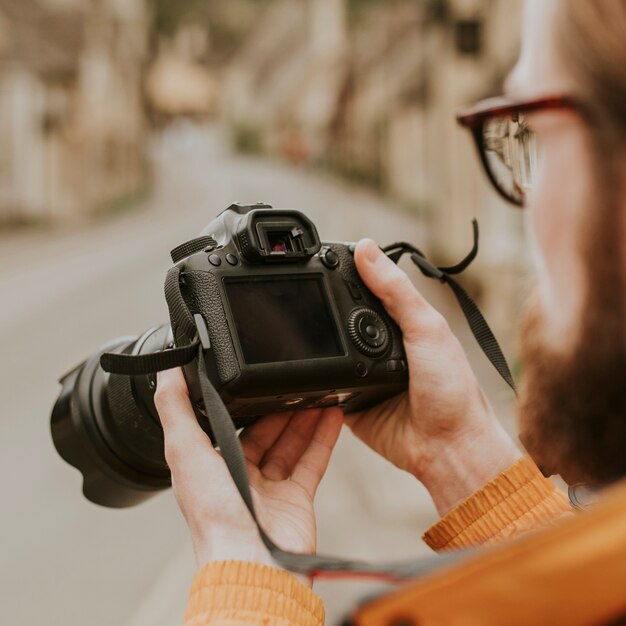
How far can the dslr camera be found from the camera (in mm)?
1181

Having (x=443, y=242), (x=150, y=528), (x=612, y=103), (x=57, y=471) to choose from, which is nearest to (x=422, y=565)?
(x=612, y=103)

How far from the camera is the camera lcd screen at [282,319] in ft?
3.93

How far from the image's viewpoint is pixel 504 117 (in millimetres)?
1035

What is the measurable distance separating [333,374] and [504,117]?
447 millimetres

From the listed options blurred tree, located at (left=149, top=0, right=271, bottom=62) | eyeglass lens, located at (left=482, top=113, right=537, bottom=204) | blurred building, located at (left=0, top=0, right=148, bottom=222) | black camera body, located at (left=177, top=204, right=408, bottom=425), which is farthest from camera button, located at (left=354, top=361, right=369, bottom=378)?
blurred tree, located at (left=149, top=0, right=271, bottom=62)

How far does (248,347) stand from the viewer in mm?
1182

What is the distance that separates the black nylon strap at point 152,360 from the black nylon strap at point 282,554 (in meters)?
0.02

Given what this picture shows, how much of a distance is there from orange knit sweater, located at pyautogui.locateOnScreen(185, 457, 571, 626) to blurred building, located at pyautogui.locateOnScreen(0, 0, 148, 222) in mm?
13572

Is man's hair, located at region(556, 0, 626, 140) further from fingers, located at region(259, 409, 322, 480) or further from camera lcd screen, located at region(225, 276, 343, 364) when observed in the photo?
fingers, located at region(259, 409, 322, 480)

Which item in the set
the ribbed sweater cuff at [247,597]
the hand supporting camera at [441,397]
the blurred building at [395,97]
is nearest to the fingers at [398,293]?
the hand supporting camera at [441,397]

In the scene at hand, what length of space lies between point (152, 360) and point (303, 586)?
36 cm

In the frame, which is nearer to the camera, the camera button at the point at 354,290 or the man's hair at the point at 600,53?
the man's hair at the point at 600,53

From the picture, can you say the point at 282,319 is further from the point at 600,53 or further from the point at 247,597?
the point at 600,53

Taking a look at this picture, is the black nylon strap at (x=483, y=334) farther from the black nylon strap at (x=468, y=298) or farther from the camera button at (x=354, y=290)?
the camera button at (x=354, y=290)
